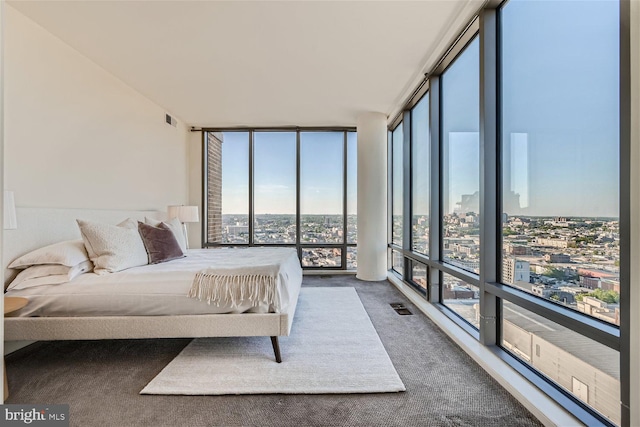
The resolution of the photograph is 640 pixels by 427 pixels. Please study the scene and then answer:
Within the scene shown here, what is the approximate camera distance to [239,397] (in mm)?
1729

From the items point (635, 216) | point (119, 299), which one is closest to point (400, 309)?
point (635, 216)

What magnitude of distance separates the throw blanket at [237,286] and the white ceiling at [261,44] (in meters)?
2.02

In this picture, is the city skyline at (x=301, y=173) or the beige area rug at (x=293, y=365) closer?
the beige area rug at (x=293, y=365)

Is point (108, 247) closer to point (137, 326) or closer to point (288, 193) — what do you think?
point (137, 326)

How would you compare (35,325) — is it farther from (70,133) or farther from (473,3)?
(473,3)

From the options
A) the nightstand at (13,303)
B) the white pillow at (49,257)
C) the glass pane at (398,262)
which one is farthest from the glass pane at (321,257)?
the nightstand at (13,303)

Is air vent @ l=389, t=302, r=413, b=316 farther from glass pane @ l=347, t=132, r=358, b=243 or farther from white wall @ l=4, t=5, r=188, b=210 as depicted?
white wall @ l=4, t=5, r=188, b=210

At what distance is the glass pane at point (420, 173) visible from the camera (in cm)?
356

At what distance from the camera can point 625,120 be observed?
1.22 m

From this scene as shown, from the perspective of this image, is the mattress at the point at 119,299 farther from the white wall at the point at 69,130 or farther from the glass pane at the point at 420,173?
the glass pane at the point at 420,173

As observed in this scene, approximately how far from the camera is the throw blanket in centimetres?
204

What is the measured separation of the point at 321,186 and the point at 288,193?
63 centimetres

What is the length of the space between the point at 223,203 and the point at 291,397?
434 cm

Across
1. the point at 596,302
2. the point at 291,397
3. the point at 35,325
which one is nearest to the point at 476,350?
the point at 596,302
